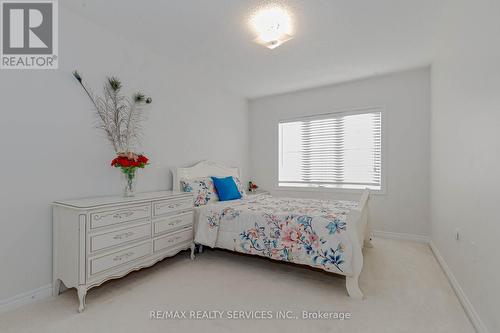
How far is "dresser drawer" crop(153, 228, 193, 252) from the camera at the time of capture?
2.59 metres

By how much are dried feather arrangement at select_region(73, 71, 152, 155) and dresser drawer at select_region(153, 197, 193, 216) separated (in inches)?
25.3

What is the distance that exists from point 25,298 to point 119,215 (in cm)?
97

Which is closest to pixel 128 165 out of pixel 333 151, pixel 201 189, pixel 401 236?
pixel 201 189

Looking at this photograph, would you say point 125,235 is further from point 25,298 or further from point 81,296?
point 25,298

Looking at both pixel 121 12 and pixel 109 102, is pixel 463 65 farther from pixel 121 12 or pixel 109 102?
pixel 109 102

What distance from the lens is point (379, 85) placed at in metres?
4.00

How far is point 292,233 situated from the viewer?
2480mm

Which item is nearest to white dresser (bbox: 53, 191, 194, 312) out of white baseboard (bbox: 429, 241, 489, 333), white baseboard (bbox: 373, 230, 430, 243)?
white baseboard (bbox: 429, 241, 489, 333)

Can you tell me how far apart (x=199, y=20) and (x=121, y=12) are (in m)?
0.74

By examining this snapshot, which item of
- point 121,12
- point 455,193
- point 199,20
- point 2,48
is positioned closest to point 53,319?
point 2,48

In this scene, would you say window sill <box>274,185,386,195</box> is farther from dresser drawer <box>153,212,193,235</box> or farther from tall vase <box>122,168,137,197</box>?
tall vase <box>122,168,137,197</box>

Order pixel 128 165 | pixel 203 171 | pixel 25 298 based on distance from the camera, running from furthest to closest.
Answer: pixel 203 171
pixel 128 165
pixel 25 298

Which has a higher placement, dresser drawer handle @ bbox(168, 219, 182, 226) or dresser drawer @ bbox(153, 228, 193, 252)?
dresser drawer handle @ bbox(168, 219, 182, 226)

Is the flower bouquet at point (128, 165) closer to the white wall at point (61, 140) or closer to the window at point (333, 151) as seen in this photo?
the white wall at point (61, 140)
